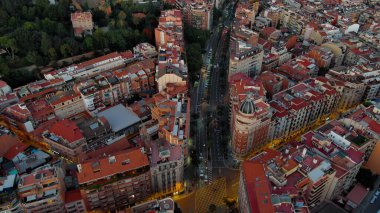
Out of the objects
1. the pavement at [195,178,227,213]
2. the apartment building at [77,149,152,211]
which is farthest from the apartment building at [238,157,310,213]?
the apartment building at [77,149,152,211]

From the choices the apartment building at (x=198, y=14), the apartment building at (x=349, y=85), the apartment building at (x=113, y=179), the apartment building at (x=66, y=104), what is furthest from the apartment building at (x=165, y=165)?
the apartment building at (x=198, y=14)

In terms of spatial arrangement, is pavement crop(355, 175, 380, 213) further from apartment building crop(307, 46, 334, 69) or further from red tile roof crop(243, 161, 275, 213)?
apartment building crop(307, 46, 334, 69)

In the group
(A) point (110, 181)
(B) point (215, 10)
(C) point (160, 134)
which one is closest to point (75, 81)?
(C) point (160, 134)

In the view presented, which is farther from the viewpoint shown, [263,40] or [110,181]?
[263,40]

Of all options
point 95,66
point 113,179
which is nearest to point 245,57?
point 95,66

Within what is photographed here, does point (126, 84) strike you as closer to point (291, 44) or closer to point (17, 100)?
point (17, 100)

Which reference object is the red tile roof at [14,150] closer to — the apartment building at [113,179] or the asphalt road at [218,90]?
the apartment building at [113,179]

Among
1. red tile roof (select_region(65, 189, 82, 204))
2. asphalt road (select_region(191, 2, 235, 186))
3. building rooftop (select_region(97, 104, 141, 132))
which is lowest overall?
asphalt road (select_region(191, 2, 235, 186))
